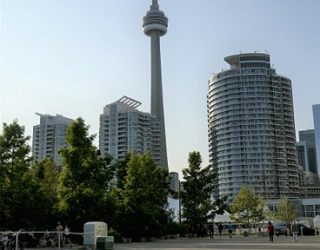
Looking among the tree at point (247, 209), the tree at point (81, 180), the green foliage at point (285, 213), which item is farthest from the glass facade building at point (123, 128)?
the tree at point (81, 180)

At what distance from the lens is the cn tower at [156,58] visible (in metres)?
175

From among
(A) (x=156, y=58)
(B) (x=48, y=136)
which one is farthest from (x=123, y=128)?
(B) (x=48, y=136)

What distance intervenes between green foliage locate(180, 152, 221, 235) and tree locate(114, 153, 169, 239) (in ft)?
10.9

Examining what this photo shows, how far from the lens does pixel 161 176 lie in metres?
53.8

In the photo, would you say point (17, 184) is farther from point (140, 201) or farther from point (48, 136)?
point (48, 136)

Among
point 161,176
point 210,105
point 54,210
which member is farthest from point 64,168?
point 210,105

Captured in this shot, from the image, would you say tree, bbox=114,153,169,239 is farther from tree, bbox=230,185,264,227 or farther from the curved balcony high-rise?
the curved balcony high-rise

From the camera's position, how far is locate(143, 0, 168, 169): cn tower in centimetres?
17538

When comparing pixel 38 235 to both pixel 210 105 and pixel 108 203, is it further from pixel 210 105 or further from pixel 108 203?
pixel 210 105

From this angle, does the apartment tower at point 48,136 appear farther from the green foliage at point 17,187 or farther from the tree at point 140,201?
the green foliage at point 17,187

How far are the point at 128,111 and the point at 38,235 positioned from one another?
148762 mm

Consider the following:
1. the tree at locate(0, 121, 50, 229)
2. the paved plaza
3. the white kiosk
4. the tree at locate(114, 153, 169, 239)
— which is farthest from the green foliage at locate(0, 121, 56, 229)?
the tree at locate(114, 153, 169, 239)

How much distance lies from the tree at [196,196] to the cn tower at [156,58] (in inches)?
4421

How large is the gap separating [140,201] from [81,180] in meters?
9.22
